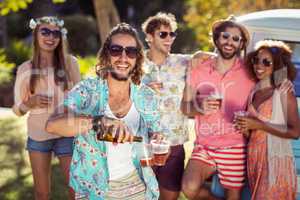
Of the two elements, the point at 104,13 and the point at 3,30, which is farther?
the point at 3,30

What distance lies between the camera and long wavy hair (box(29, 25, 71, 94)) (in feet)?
13.3

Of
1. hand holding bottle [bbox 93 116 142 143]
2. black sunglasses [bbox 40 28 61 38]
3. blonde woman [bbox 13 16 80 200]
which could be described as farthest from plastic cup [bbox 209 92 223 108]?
black sunglasses [bbox 40 28 61 38]

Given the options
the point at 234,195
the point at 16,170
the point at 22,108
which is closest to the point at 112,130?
the point at 234,195

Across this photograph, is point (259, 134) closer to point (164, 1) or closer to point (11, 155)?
point (11, 155)

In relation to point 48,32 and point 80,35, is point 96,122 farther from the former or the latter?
point 80,35

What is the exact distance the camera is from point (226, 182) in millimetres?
3711

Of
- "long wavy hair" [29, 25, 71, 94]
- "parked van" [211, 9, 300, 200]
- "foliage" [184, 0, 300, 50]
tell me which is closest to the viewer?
"parked van" [211, 9, 300, 200]

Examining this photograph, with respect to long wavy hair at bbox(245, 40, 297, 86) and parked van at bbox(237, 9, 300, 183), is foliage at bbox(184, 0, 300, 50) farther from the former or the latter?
long wavy hair at bbox(245, 40, 297, 86)

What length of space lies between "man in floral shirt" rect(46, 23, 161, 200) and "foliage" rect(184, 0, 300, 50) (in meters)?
7.76

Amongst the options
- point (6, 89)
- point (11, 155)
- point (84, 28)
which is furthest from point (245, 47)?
point (84, 28)

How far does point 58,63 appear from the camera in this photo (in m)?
4.14

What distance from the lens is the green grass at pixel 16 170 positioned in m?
5.71

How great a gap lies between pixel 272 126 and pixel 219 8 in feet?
27.3

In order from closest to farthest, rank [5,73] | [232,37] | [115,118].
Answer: [115,118]
[232,37]
[5,73]
